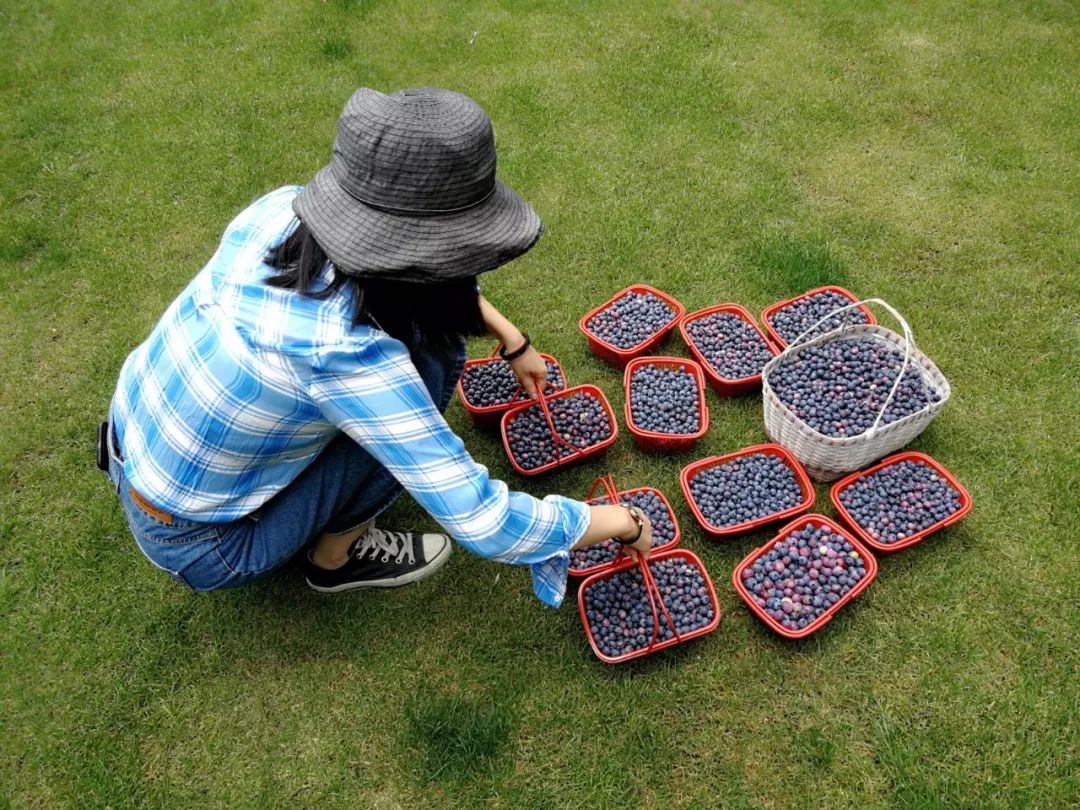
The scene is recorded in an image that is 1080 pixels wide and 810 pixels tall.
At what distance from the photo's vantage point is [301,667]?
2686mm

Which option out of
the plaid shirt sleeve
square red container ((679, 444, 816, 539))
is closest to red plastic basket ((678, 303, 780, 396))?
square red container ((679, 444, 816, 539))

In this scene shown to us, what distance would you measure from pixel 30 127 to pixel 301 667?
4.20 meters

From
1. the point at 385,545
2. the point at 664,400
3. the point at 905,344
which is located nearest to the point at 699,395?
the point at 664,400

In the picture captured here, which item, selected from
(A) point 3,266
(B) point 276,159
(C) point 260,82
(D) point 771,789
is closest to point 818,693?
(D) point 771,789

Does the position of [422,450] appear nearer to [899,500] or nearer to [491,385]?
[491,385]

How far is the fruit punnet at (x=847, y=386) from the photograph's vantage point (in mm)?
2926

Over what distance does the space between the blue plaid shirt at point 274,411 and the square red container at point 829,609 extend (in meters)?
0.85

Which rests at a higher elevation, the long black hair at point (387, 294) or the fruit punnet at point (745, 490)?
the long black hair at point (387, 294)

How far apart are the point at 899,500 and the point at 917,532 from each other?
0.45 ft

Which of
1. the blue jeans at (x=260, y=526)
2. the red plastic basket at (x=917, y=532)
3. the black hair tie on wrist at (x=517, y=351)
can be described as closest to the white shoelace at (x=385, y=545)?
the blue jeans at (x=260, y=526)

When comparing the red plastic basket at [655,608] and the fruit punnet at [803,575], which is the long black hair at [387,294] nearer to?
the red plastic basket at [655,608]

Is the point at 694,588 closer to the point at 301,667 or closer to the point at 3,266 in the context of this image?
the point at 301,667

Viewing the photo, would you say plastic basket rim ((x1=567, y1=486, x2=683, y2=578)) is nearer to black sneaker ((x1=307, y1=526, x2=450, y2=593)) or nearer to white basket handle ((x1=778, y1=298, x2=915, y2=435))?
black sneaker ((x1=307, y1=526, x2=450, y2=593))

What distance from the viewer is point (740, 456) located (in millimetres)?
3027
